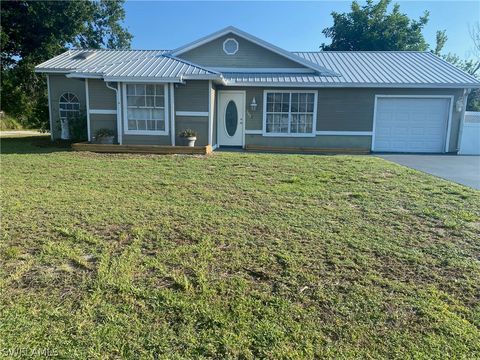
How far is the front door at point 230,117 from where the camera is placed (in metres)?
13.7

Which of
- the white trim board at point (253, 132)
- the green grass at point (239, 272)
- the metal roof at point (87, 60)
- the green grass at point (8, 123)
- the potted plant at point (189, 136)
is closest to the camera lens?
the green grass at point (239, 272)

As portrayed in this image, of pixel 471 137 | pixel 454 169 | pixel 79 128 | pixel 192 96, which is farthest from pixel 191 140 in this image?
pixel 471 137

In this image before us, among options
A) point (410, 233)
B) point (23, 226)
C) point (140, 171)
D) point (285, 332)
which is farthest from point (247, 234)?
point (140, 171)

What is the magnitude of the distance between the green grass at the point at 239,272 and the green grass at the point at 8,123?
83.1 feet

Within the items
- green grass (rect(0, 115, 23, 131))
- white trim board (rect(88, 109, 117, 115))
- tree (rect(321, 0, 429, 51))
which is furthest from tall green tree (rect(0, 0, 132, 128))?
tree (rect(321, 0, 429, 51))

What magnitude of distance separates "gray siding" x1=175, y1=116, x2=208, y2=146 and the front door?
188 centimetres

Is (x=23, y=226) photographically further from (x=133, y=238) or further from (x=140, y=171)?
(x=140, y=171)

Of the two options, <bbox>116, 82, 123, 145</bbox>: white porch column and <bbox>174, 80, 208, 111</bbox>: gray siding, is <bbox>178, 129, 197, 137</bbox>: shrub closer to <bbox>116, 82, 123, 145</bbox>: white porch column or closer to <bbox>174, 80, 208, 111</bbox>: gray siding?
<bbox>174, 80, 208, 111</bbox>: gray siding

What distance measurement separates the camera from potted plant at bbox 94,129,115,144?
11.9 m

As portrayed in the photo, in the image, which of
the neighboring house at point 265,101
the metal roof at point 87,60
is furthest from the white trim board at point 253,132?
the metal roof at point 87,60

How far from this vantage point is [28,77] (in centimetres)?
2272

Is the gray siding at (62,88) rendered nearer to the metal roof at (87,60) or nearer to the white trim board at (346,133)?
the metal roof at (87,60)

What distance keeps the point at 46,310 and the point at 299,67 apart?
532 inches

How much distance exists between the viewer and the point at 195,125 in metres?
12.0
